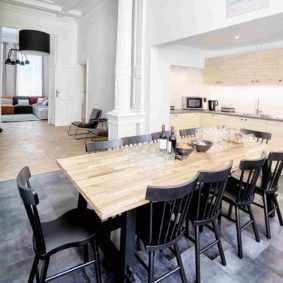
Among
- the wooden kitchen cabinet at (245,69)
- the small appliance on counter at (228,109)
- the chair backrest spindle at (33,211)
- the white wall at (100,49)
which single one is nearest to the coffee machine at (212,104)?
the small appliance on counter at (228,109)

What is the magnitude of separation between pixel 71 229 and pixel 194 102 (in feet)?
17.5

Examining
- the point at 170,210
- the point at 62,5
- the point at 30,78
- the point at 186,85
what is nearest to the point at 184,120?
the point at 186,85

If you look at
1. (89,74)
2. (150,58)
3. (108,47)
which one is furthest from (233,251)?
(89,74)

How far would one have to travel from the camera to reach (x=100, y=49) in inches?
271

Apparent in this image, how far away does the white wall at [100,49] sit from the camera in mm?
6320

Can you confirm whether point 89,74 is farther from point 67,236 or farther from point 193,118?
point 67,236

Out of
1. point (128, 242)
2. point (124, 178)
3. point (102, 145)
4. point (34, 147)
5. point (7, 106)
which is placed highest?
point (7, 106)

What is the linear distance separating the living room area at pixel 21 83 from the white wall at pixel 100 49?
3787mm

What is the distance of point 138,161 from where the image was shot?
2154 millimetres

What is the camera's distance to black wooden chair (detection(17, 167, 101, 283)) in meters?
1.43

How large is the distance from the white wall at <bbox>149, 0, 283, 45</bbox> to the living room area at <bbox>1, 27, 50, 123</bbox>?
A: 7.35 metres

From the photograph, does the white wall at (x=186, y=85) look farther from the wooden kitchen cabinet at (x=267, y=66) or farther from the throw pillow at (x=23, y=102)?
the throw pillow at (x=23, y=102)

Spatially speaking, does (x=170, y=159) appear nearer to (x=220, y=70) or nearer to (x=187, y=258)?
(x=187, y=258)

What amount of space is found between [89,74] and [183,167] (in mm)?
6410
